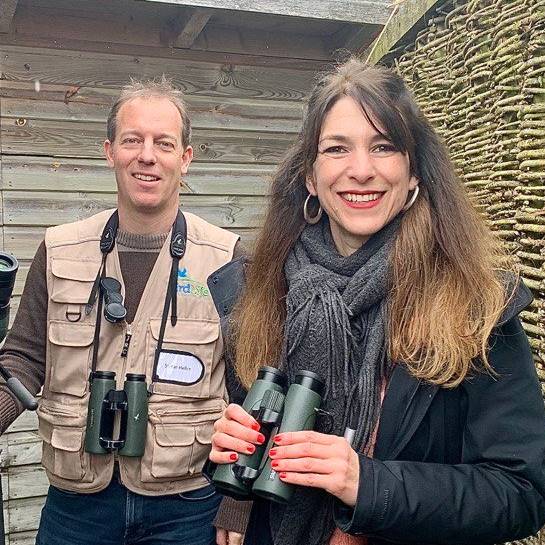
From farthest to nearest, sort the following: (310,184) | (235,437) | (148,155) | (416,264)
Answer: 1. (148,155)
2. (310,184)
3. (416,264)
4. (235,437)

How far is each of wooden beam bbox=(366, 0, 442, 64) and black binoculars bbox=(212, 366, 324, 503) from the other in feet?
8.70

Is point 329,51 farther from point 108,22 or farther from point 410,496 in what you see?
point 410,496

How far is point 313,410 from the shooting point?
1518 mm

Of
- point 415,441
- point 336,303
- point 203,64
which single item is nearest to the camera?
point 415,441

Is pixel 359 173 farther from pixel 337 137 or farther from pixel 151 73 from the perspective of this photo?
pixel 151 73

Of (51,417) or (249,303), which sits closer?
(249,303)

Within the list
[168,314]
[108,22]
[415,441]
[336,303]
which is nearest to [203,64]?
[108,22]

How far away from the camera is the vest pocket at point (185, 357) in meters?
2.43

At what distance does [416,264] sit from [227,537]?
1.19 m

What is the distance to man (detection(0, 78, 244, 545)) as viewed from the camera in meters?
2.36

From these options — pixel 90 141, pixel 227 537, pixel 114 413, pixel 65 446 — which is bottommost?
pixel 227 537

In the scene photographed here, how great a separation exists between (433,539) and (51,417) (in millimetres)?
1499

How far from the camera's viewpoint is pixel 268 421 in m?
1.52

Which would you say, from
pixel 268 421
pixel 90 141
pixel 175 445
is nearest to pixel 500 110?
pixel 175 445
